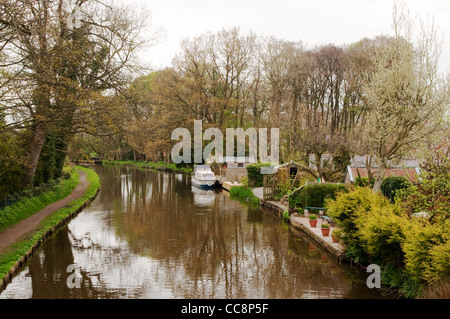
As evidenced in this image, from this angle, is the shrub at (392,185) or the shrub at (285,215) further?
the shrub at (285,215)

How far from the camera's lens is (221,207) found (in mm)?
22875

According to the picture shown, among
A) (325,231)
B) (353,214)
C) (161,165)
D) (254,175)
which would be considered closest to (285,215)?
(325,231)

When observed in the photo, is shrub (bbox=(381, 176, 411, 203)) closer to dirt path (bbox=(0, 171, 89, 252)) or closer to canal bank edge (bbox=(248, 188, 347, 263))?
canal bank edge (bbox=(248, 188, 347, 263))

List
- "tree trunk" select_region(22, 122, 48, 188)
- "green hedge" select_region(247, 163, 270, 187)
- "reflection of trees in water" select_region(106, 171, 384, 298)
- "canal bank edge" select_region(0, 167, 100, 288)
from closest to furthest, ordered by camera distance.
Answer: "reflection of trees in water" select_region(106, 171, 384, 298), "canal bank edge" select_region(0, 167, 100, 288), "tree trunk" select_region(22, 122, 48, 188), "green hedge" select_region(247, 163, 270, 187)

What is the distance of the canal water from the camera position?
9.39 m

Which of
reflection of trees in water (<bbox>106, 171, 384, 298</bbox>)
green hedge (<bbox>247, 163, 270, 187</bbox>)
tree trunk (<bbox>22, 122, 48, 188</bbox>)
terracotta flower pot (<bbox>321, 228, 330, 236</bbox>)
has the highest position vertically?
tree trunk (<bbox>22, 122, 48, 188</bbox>)

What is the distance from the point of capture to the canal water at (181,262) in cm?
939

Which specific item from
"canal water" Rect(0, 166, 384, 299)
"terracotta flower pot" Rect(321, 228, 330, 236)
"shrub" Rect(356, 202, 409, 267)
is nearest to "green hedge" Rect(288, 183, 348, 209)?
"canal water" Rect(0, 166, 384, 299)

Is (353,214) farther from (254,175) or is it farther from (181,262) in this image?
(254,175)

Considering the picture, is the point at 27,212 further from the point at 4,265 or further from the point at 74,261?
the point at 4,265

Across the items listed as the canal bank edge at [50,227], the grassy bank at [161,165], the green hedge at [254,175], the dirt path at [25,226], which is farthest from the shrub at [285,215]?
the grassy bank at [161,165]

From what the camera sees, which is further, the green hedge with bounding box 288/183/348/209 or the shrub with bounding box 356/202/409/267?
the green hedge with bounding box 288/183/348/209

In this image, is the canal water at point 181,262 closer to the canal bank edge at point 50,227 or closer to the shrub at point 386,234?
the canal bank edge at point 50,227

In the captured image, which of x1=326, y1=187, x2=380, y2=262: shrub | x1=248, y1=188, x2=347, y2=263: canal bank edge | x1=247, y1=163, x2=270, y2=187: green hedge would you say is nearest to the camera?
x1=326, y1=187, x2=380, y2=262: shrub
